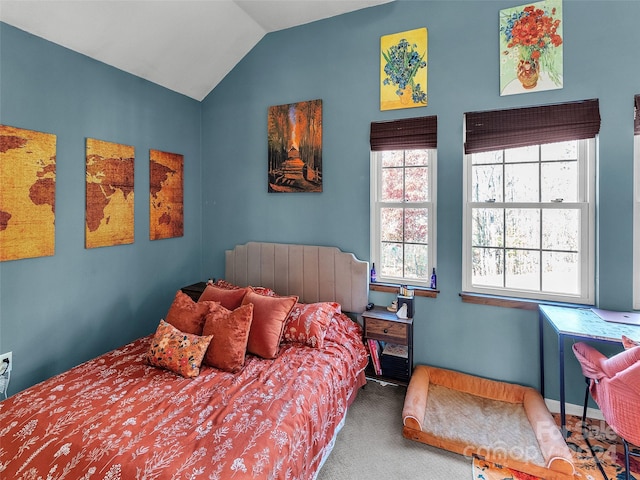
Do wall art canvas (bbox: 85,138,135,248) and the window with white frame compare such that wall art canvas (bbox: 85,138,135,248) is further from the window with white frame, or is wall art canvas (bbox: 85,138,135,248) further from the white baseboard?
the window with white frame

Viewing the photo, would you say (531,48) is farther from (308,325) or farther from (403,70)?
(308,325)

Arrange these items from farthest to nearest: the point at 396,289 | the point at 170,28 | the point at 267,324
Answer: the point at 396,289
the point at 170,28
the point at 267,324

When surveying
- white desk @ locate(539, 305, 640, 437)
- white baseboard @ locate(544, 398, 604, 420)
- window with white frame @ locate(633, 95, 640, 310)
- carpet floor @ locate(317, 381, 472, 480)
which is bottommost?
carpet floor @ locate(317, 381, 472, 480)

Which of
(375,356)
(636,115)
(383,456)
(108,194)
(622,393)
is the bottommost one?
(383,456)

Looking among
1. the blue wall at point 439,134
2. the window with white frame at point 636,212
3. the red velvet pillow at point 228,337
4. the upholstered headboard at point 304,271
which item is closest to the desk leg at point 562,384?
the blue wall at point 439,134

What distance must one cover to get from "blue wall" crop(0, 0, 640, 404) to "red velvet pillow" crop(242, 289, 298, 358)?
0.91 meters

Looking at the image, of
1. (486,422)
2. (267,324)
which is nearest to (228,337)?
(267,324)

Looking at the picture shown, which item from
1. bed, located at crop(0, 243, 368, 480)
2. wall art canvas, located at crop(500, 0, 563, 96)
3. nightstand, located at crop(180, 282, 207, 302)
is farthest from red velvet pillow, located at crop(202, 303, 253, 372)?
A: wall art canvas, located at crop(500, 0, 563, 96)

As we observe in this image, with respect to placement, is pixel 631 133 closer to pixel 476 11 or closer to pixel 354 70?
pixel 476 11

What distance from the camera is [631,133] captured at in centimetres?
215

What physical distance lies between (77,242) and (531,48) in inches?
147

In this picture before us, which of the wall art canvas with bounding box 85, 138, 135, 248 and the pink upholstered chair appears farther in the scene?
the wall art canvas with bounding box 85, 138, 135, 248

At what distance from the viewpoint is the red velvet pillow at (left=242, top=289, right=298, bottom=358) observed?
225 cm

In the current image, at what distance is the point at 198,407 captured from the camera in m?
1.70
